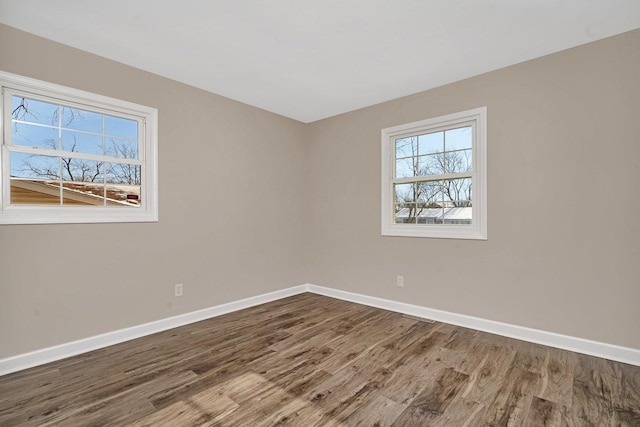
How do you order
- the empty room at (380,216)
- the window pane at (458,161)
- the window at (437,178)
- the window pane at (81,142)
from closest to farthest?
the empty room at (380,216) < the window pane at (81,142) < the window at (437,178) < the window pane at (458,161)

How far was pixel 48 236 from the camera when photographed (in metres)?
2.46

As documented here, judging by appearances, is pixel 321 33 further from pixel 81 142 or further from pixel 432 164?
pixel 81 142

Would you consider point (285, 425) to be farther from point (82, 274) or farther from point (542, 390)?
point (82, 274)

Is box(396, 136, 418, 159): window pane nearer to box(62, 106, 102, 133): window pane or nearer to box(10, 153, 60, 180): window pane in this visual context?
box(62, 106, 102, 133): window pane

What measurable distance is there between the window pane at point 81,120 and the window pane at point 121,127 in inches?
2.5

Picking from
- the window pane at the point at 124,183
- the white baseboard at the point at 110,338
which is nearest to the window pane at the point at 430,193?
the white baseboard at the point at 110,338

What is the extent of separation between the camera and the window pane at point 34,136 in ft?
7.88

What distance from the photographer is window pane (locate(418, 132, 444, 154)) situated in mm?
3479

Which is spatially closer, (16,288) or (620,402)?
(620,402)

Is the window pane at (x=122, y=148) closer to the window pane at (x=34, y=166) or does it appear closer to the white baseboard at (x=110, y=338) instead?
the window pane at (x=34, y=166)

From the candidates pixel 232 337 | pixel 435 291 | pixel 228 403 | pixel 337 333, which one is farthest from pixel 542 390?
pixel 232 337

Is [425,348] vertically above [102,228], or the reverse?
[102,228]

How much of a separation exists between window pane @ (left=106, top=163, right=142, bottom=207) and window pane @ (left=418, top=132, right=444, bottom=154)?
315cm

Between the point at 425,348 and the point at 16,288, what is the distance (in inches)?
133
